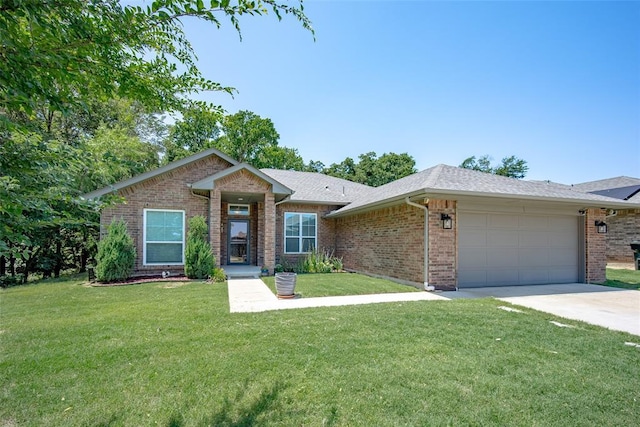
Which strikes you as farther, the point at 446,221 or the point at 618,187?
the point at 618,187

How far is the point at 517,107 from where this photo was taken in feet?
42.4

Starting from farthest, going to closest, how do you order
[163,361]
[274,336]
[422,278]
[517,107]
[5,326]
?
[517,107] < [422,278] < [5,326] < [274,336] < [163,361]

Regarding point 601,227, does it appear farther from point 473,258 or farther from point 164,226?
point 164,226

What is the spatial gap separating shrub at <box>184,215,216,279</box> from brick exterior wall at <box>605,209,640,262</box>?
19.2m

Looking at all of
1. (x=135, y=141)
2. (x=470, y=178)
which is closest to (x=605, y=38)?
(x=470, y=178)

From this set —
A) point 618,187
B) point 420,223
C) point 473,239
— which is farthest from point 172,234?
point 618,187

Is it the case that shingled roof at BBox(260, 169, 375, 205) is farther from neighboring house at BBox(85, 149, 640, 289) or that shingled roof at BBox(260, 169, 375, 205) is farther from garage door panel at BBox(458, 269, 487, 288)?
garage door panel at BBox(458, 269, 487, 288)

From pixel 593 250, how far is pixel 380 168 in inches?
1038

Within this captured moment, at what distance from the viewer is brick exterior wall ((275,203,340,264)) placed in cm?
1426

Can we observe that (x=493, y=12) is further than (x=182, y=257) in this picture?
No

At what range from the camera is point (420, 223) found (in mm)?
9141

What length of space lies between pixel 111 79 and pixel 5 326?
6023 mm

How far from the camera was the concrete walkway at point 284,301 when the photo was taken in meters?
6.72

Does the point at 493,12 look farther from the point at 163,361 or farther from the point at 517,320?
the point at 163,361
